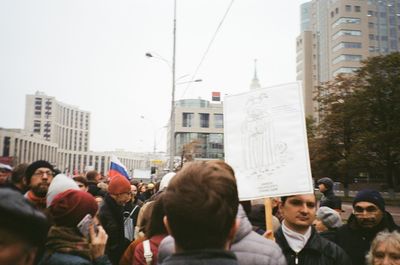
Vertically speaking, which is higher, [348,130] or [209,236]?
[348,130]

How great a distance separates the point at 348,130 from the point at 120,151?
A: 141 metres

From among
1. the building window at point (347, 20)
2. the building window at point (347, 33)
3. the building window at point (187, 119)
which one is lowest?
the building window at point (187, 119)

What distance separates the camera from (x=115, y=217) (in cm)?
498

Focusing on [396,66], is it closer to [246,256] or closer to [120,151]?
[246,256]

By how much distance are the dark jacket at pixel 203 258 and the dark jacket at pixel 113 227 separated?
11.4 ft

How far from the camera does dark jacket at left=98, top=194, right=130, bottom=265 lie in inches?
191

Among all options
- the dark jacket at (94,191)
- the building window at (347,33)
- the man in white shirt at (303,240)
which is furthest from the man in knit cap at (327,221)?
the building window at (347,33)

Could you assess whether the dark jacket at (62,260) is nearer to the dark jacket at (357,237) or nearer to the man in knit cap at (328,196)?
the dark jacket at (357,237)

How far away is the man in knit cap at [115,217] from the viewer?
4.87m

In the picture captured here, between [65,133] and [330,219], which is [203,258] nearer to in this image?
[330,219]

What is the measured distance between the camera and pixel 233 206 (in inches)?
66.2

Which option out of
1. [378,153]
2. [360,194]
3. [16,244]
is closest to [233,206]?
[16,244]

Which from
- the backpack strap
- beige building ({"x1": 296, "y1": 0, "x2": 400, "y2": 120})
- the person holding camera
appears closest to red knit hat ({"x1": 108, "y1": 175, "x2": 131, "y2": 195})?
the backpack strap

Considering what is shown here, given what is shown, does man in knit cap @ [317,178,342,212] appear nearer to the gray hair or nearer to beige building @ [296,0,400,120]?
the gray hair
